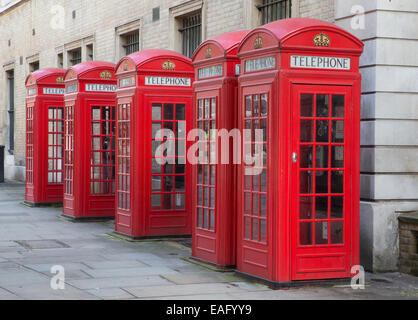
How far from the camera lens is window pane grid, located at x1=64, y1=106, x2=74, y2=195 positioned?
14.8 meters

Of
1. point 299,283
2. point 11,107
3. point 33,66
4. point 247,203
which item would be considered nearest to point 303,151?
point 247,203

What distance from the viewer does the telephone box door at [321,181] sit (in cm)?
804

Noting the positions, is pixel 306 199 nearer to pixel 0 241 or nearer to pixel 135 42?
pixel 0 241

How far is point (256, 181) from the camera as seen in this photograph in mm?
8414

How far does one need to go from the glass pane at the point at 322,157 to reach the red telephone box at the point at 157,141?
405 cm

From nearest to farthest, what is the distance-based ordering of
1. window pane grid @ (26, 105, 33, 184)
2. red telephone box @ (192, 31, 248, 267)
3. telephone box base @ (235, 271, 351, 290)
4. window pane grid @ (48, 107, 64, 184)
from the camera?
telephone box base @ (235, 271, 351, 290)
red telephone box @ (192, 31, 248, 267)
window pane grid @ (48, 107, 64, 184)
window pane grid @ (26, 105, 33, 184)

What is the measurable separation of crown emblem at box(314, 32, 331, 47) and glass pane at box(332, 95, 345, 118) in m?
0.59

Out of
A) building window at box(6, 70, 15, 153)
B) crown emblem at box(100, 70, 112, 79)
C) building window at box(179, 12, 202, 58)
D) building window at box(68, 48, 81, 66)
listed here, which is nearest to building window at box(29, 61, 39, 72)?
building window at box(6, 70, 15, 153)

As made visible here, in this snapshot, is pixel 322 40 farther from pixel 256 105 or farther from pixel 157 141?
pixel 157 141

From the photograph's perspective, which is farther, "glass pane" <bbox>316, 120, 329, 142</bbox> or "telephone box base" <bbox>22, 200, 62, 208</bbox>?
"telephone box base" <bbox>22, 200, 62, 208</bbox>

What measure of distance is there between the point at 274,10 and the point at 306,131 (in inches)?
203

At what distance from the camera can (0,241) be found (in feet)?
37.9

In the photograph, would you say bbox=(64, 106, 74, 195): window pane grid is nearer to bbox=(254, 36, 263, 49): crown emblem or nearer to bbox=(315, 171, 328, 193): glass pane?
bbox=(254, 36, 263, 49): crown emblem
